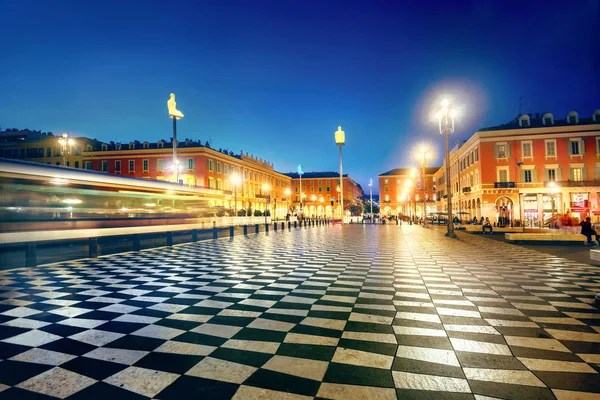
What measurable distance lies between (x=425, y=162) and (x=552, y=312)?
29918mm

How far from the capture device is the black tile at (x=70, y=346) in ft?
12.4

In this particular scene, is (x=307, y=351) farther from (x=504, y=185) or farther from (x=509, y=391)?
(x=504, y=185)

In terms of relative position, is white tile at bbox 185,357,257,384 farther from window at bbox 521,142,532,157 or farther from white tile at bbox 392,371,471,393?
window at bbox 521,142,532,157

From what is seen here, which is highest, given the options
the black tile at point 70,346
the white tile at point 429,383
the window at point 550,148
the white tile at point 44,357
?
the window at point 550,148

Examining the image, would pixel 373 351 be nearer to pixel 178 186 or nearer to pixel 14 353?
pixel 14 353

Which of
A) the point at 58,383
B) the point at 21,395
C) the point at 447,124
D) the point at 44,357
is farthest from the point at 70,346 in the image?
the point at 447,124

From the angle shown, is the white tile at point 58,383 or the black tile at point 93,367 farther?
the black tile at point 93,367

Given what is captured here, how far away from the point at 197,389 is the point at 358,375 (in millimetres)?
1460

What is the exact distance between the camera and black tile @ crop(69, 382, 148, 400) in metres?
2.75

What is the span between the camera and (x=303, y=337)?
408 cm

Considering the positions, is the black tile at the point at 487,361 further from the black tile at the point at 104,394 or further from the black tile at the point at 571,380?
the black tile at the point at 104,394

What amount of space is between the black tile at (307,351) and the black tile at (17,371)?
7.90 feet

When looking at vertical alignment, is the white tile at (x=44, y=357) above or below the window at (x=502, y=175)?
below

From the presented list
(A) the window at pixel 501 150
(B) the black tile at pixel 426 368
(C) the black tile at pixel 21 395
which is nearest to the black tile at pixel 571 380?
(B) the black tile at pixel 426 368
